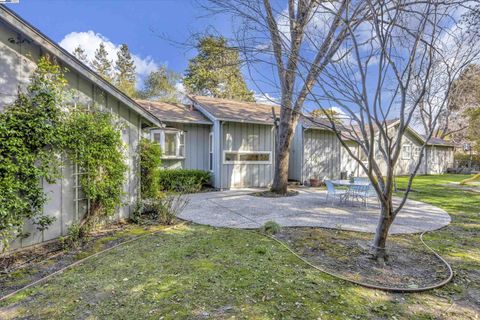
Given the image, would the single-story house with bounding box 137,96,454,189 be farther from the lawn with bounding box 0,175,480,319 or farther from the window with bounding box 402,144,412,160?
the window with bounding box 402,144,412,160

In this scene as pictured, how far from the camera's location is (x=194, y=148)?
12766 mm

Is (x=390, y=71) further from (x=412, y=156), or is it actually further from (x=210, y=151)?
(x=412, y=156)

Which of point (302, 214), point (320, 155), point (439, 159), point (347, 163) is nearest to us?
point (302, 214)

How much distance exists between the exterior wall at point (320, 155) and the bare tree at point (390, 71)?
9.84m

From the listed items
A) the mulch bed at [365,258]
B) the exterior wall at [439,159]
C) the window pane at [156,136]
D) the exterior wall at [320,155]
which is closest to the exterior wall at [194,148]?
the window pane at [156,136]

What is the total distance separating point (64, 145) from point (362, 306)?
5450 mm

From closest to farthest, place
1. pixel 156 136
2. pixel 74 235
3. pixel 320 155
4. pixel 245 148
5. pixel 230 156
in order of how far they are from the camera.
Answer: pixel 74 235 → pixel 156 136 → pixel 230 156 → pixel 245 148 → pixel 320 155

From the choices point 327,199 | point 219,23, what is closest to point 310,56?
point 219,23

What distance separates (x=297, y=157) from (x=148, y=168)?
9.33 m

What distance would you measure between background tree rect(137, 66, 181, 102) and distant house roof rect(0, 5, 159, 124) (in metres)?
24.1

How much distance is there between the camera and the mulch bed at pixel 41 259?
368 cm

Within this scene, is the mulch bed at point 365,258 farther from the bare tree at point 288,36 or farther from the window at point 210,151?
the window at point 210,151

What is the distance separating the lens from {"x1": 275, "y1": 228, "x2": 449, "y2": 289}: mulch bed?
3.71 metres

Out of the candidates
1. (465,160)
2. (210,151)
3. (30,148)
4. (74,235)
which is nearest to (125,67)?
(210,151)
